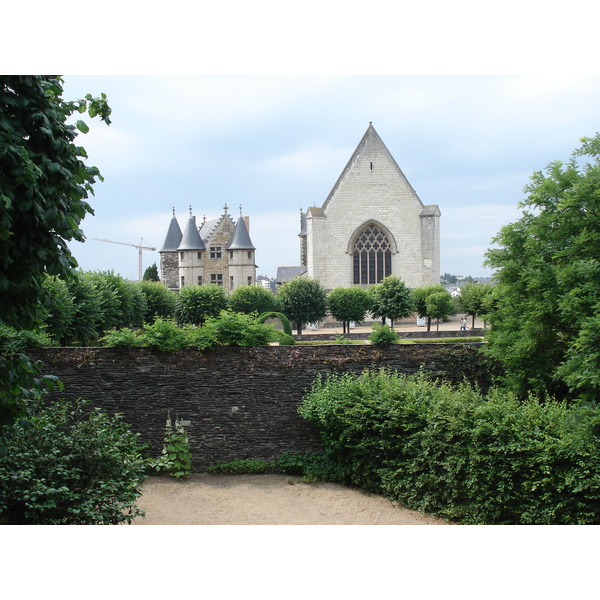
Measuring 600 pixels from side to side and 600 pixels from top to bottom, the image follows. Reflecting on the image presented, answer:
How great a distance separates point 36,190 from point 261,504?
6.47 metres

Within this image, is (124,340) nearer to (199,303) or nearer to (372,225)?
(199,303)

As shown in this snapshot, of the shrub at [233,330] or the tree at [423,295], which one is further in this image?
the tree at [423,295]

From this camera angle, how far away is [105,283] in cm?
1875

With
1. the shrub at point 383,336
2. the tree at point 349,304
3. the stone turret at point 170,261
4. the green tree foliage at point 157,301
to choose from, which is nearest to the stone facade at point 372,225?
the tree at point 349,304

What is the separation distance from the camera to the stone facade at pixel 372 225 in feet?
119

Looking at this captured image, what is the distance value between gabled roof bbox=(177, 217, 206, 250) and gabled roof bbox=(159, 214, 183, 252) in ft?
9.33

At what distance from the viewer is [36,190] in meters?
Result: 4.18

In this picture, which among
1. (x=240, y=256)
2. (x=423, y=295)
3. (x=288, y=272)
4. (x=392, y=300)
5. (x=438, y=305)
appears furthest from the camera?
(x=240, y=256)

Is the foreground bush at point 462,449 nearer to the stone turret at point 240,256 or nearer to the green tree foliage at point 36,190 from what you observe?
the green tree foliage at point 36,190

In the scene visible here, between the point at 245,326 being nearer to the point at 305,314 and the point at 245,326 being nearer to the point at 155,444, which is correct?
the point at 155,444

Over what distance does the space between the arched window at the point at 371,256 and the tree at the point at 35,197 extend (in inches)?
1290

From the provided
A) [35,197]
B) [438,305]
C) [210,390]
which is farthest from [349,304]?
[35,197]

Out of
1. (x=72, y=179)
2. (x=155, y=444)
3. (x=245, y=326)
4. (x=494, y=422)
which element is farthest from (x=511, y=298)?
(x=72, y=179)

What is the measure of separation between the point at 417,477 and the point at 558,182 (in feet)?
18.7
